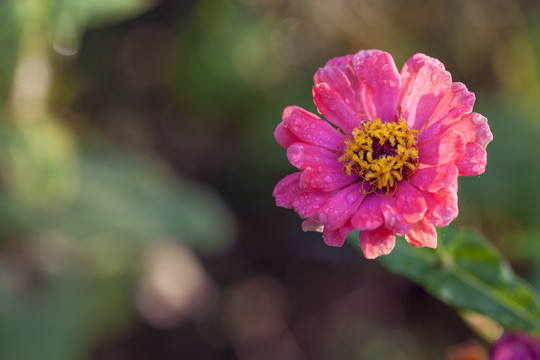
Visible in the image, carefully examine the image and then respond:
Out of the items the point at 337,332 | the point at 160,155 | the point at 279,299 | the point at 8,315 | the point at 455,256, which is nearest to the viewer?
the point at 455,256

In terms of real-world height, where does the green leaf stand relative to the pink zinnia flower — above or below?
below

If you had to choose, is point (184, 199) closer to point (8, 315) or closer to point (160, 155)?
point (160, 155)

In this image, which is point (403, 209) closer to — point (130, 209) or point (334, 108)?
point (334, 108)

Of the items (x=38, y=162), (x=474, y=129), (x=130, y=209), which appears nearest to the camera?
(x=474, y=129)

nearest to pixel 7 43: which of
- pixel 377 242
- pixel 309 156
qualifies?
pixel 309 156

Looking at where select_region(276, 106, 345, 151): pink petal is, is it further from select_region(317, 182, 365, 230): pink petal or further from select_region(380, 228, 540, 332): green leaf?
select_region(380, 228, 540, 332): green leaf

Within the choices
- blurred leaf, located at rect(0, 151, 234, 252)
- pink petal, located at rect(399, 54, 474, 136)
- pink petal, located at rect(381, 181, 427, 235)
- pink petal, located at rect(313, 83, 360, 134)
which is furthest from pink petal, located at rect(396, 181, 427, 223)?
blurred leaf, located at rect(0, 151, 234, 252)

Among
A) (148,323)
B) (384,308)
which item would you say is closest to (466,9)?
(384,308)
